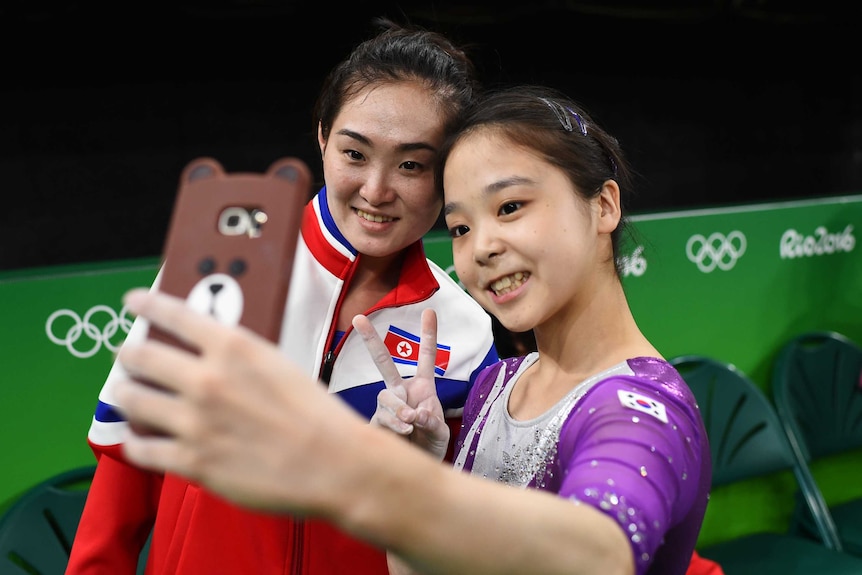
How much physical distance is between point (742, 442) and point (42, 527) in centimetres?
194

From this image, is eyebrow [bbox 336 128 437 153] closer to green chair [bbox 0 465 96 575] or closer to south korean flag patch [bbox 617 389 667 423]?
south korean flag patch [bbox 617 389 667 423]

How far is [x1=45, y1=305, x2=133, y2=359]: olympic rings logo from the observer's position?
1635 mm

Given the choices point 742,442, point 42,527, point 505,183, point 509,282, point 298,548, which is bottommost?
point 42,527

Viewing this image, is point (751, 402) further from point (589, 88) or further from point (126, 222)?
point (126, 222)

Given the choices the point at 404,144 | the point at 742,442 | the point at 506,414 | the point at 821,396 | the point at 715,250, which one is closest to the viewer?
the point at 506,414

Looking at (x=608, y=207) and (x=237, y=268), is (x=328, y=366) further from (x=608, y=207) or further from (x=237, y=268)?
(x=237, y=268)

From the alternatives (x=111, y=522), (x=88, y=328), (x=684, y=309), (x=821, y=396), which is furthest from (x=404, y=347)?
(x=821, y=396)

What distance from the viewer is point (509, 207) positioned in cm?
90

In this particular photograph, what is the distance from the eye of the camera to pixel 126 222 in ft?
8.53

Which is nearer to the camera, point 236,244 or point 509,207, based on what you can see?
point 236,244

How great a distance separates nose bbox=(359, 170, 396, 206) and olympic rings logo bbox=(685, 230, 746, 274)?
1.65 metres

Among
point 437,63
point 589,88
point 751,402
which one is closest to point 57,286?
point 437,63

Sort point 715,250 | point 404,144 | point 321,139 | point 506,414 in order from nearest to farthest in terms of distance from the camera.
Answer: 1. point 506,414
2. point 404,144
3. point 321,139
4. point 715,250

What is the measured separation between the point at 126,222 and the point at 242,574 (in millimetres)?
1785
